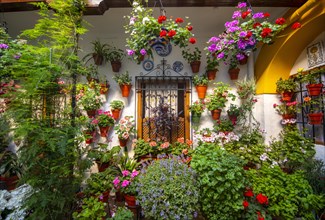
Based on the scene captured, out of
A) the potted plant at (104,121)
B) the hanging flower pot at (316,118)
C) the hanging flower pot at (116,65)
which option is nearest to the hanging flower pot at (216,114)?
the hanging flower pot at (316,118)

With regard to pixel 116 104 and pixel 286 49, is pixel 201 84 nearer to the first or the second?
pixel 286 49

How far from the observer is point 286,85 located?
9.50ft

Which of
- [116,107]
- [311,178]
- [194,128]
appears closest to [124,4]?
[116,107]

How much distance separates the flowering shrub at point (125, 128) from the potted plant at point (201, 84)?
1370 mm

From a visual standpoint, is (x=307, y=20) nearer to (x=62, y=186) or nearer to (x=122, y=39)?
(x=122, y=39)

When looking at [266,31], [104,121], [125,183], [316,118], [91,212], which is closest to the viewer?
[91,212]

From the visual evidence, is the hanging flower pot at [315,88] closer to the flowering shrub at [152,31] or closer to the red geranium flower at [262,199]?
the red geranium flower at [262,199]

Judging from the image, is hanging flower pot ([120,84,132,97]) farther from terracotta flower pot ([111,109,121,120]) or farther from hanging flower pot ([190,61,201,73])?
hanging flower pot ([190,61,201,73])

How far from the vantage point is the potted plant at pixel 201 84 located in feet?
10.3

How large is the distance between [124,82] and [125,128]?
2.80ft

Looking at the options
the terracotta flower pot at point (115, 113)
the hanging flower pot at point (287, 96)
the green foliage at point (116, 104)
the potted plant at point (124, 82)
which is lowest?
the terracotta flower pot at point (115, 113)

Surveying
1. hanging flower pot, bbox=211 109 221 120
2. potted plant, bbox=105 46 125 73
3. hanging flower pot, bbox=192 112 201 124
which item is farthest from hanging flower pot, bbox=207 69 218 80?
potted plant, bbox=105 46 125 73

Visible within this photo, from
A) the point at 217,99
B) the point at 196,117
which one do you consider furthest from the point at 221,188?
the point at 217,99

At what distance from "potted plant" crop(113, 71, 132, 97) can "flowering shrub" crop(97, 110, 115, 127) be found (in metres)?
0.48
